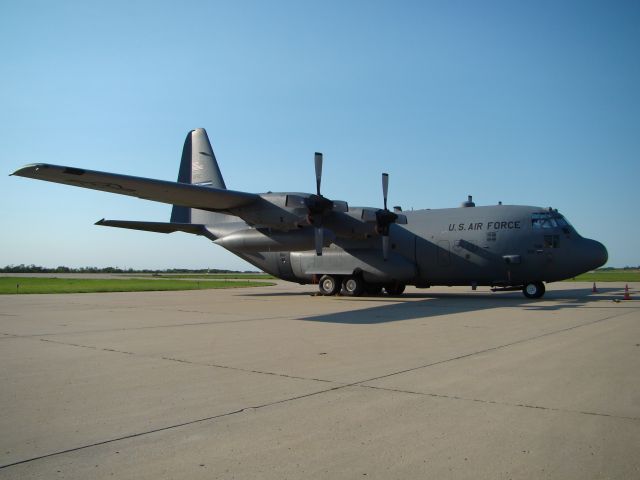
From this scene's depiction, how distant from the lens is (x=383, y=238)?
2194cm

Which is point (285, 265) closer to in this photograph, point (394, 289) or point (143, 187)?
point (394, 289)

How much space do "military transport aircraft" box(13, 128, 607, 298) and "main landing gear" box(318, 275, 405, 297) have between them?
48 millimetres

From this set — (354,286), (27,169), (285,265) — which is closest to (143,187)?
(27,169)

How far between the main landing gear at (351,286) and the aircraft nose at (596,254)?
7.94m

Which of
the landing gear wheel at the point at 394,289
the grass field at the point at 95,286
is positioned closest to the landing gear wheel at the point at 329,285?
the landing gear wheel at the point at 394,289

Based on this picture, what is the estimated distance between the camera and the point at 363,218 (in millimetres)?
21422

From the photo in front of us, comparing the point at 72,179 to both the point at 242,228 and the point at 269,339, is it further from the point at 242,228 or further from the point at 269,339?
the point at 242,228

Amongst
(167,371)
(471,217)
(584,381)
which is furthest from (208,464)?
(471,217)

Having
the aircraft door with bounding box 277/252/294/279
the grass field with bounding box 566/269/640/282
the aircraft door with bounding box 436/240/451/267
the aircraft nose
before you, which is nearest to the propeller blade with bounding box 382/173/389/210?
the aircraft door with bounding box 436/240/451/267

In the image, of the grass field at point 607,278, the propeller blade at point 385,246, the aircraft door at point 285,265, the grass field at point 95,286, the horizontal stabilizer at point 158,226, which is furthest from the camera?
the grass field at point 607,278

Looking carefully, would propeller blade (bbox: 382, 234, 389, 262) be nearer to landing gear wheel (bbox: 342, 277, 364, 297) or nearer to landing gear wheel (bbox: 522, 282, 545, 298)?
landing gear wheel (bbox: 342, 277, 364, 297)

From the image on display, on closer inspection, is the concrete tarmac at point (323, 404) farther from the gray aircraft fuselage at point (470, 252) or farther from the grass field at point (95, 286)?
the grass field at point (95, 286)

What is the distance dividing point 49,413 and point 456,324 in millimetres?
9236

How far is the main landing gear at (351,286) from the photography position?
2417 cm
